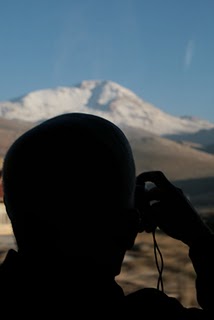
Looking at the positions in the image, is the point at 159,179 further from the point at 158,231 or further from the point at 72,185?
the point at 158,231

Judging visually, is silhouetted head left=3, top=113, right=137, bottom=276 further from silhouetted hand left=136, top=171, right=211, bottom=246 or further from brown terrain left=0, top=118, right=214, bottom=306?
brown terrain left=0, top=118, right=214, bottom=306

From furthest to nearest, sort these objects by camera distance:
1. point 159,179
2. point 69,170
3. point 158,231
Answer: point 158,231 → point 159,179 → point 69,170

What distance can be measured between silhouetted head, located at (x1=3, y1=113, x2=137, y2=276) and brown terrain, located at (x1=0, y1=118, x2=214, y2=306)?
9559mm

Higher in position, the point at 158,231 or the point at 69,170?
the point at 158,231

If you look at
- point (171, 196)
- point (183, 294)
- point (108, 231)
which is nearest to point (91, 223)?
point (108, 231)

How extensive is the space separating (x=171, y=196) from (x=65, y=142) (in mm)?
348

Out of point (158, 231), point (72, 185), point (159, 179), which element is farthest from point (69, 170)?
point (158, 231)

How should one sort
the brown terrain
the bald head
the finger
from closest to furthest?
the bald head → the finger → the brown terrain

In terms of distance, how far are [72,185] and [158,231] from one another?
2408 centimetres

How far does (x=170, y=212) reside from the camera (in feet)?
4.43

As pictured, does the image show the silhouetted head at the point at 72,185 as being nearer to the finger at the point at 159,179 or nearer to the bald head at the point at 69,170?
the bald head at the point at 69,170

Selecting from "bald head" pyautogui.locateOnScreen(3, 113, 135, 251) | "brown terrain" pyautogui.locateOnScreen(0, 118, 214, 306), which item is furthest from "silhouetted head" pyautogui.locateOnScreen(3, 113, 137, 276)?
"brown terrain" pyautogui.locateOnScreen(0, 118, 214, 306)

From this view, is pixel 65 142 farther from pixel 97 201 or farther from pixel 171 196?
pixel 171 196

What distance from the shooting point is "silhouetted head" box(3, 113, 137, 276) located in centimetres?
112
